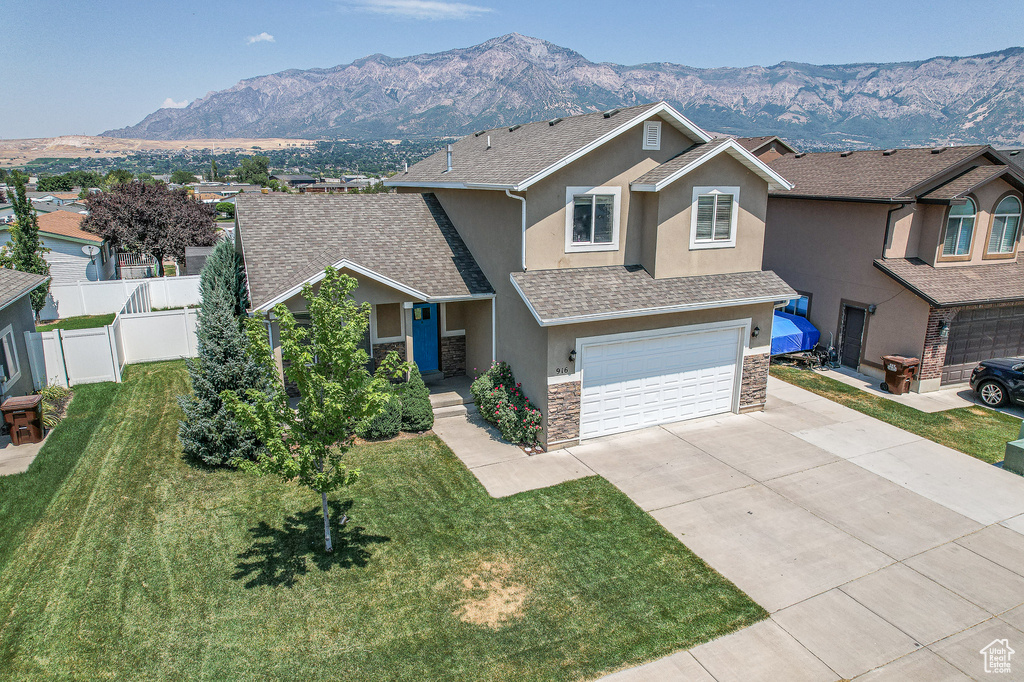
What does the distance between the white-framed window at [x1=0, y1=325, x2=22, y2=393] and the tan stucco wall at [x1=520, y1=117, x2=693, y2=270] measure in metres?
12.0

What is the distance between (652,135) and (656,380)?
225 inches

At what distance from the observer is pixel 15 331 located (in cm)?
1423

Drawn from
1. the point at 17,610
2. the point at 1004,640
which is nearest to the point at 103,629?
the point at 17,610

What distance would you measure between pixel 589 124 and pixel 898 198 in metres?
9.43

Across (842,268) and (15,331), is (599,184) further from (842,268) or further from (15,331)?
(15,331)

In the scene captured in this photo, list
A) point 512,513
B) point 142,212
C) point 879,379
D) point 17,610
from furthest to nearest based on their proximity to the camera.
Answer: point 142,212 < point 879,379 < point 512,513 < point 17,610

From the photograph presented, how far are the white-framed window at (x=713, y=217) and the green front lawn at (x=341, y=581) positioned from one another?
6459 mm

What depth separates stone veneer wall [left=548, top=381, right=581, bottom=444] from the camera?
12848 millimetres

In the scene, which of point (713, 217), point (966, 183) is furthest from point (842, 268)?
point (713, 217)

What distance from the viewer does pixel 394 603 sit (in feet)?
26.6

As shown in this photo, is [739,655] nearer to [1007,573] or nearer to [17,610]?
[1007,573]

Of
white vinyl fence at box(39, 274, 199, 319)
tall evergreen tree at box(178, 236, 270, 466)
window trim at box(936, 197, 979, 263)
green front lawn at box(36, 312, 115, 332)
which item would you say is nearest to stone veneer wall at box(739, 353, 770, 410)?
window trim at box(936, 197, 979, 263)

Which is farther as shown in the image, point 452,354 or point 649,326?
point 452,354

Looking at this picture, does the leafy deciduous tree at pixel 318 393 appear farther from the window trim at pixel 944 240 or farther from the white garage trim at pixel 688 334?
the window trim at pixel 944 240
